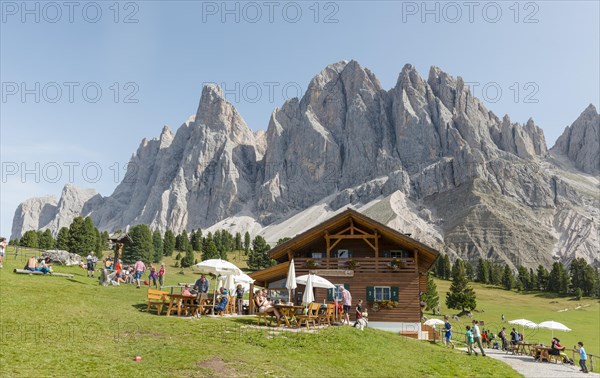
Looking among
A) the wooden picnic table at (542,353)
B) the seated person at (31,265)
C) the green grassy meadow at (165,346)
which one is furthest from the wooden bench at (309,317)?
the seated person at (31,265)

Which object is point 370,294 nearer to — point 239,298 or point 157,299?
point 239,298

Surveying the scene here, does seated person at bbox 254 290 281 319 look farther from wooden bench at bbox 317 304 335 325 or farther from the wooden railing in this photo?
the wooden railing

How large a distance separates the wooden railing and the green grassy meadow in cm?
950

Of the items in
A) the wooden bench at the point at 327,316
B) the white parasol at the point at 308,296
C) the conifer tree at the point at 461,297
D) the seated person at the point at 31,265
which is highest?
the seated person at the point at 31,265

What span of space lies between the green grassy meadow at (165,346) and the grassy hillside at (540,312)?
103 feet

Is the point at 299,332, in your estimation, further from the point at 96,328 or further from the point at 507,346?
the point at 507,346

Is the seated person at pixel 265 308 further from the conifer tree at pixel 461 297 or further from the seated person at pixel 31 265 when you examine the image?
the conifer tree at pixel 461 297

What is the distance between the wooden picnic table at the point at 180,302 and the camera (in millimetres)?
21984

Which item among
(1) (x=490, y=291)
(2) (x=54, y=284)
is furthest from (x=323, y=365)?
(1) (x=490, y=291)

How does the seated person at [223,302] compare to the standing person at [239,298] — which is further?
the standing person at [239,298]

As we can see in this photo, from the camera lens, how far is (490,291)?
105 metres

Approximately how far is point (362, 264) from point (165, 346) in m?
20.0

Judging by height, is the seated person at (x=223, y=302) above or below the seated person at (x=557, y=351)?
above

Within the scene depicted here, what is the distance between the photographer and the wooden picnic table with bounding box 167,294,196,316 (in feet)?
72.1
